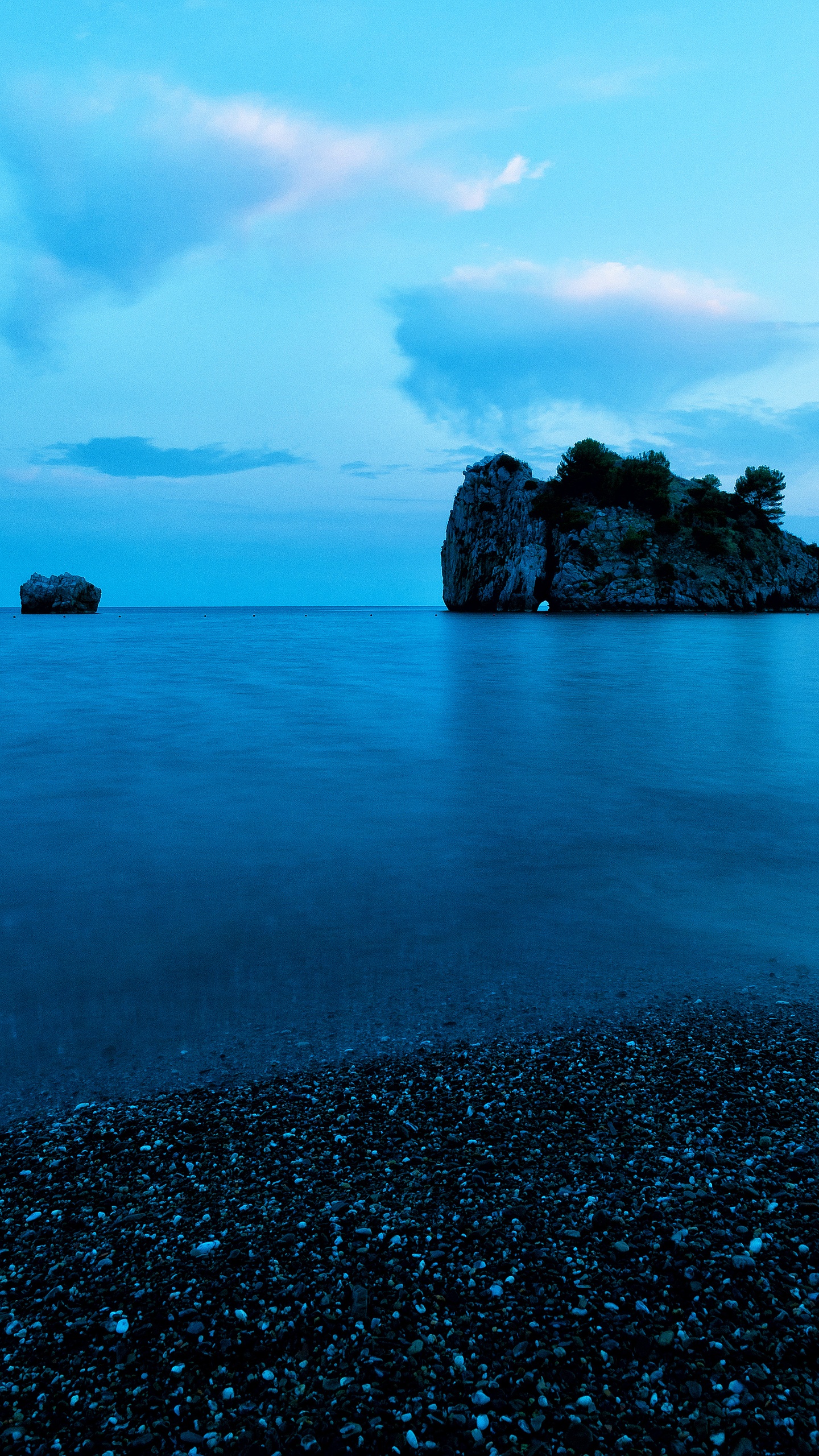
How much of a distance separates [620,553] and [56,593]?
8036 centimetres

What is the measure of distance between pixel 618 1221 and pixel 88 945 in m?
4.27

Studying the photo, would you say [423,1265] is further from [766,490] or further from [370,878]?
[766,490]

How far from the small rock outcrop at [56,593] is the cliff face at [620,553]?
5738 cm

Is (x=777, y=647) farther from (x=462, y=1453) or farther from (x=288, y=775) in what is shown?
(x=462, y=1453)

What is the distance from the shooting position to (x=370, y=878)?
23.2 feet

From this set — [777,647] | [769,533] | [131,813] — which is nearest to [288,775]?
[131,813]

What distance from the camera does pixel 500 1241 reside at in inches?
110

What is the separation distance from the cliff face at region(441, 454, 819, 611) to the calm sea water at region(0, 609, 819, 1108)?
62.6 metres

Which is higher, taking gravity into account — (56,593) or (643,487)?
(643,487)

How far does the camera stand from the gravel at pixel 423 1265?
7.28 ft

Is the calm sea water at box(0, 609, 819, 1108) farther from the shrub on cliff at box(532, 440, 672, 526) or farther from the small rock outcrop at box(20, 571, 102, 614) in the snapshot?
the small rock outcrop at box(20, 571, 102, 614)

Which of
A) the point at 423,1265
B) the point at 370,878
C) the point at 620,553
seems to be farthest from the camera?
the point at 620,553

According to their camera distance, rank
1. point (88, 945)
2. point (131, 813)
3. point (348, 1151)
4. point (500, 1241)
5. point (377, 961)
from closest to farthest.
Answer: point (500, 1241) → point (348, 1151) → point (377, 961) → point (88, 945) → point (131, 813)

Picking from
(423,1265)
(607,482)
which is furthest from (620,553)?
(423,1265)
